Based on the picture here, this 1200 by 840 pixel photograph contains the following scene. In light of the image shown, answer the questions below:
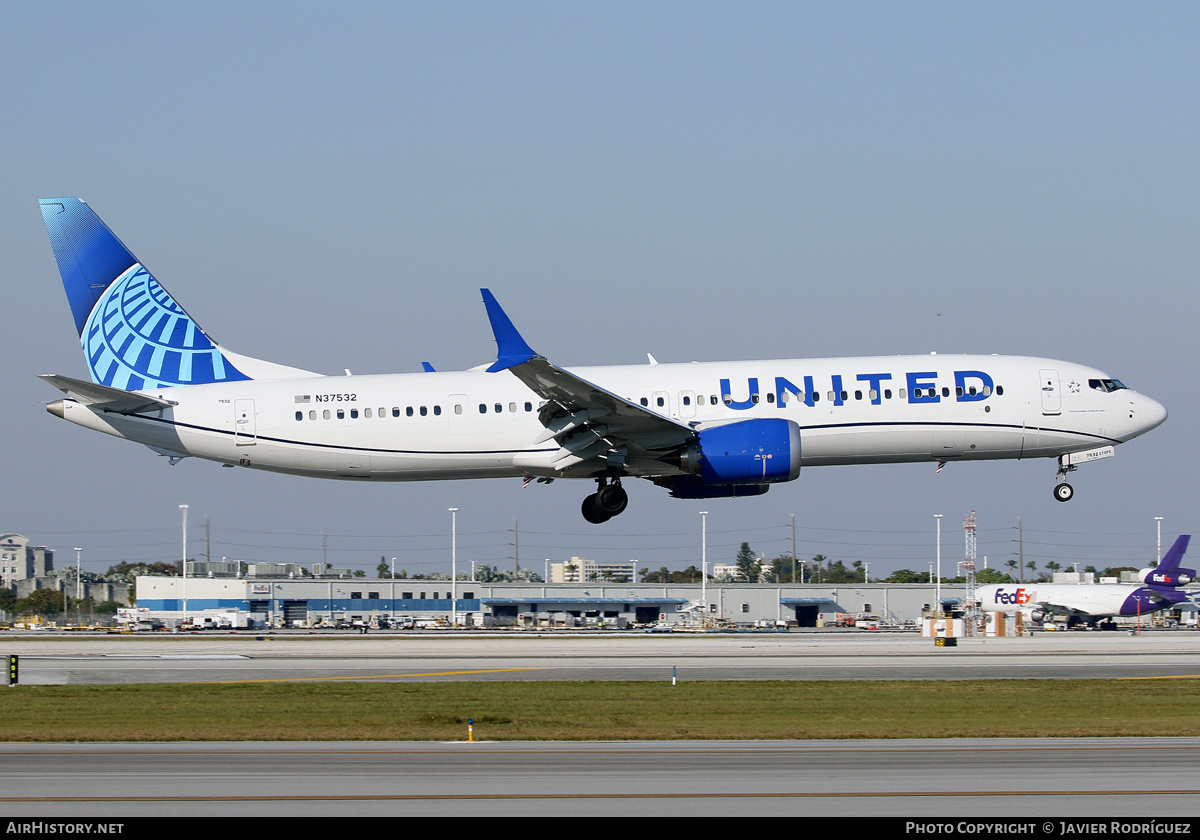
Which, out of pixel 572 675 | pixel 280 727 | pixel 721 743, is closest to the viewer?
pixel 721 743

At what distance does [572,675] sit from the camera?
35688 millimetres

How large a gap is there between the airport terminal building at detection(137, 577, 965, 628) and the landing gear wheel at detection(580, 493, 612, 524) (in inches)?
2544

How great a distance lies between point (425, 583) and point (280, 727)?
9969cm

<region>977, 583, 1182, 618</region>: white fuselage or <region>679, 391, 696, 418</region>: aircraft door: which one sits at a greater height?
<region>679, 391, 696, 418</region>: aircraft door

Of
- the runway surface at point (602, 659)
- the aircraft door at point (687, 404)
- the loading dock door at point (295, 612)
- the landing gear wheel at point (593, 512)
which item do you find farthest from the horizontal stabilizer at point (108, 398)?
the loading dock door at point (295, 612)

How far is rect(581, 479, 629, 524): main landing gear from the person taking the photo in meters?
39.1

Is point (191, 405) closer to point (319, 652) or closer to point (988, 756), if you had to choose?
point (319, 652)

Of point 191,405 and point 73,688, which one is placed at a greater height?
point 191,405

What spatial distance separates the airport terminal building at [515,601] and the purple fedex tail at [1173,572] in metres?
28.7

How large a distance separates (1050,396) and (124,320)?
29.7m

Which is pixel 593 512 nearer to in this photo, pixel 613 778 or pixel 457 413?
pixel 457 413

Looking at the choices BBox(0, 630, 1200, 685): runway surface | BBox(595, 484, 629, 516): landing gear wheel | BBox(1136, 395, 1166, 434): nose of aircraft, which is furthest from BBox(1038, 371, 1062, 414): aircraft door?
BBox(595, 484, 629, 516): landing gear wheel

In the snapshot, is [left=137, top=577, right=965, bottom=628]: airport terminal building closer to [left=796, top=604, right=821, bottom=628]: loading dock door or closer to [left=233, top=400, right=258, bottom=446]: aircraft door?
[left=796, top=604, right=821, bottom=628]: loading dock door

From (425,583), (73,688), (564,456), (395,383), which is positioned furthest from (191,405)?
(425,583)
